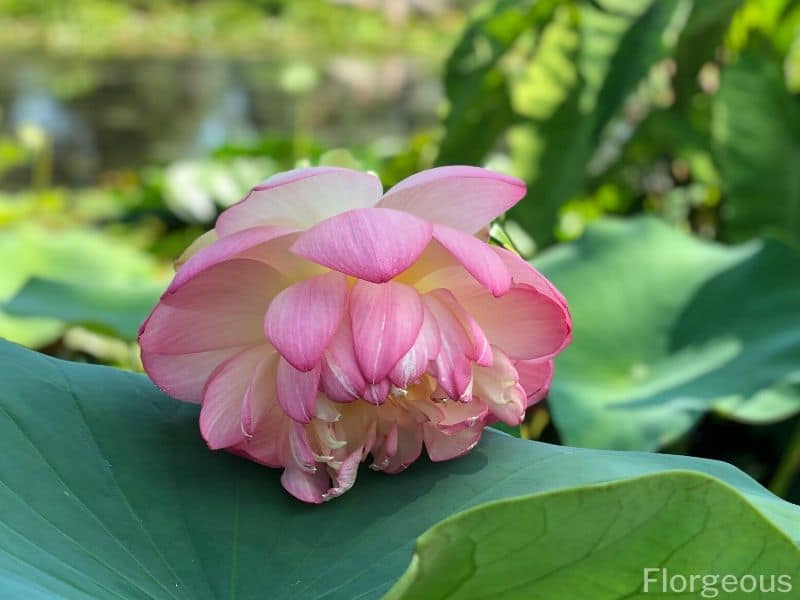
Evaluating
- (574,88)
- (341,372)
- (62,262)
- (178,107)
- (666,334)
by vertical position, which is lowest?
(178,107)

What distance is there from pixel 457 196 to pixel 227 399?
0.41 ft

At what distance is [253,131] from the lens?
4.95 metres

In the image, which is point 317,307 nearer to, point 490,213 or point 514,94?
point 490,213

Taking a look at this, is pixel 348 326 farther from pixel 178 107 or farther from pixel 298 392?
pixel 178 107

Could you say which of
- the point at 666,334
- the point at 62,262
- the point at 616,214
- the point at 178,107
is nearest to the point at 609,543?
the point at 666,334

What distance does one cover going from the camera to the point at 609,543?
0.30 meters

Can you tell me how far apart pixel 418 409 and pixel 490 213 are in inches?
3.4

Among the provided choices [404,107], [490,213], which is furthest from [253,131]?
[490,213]

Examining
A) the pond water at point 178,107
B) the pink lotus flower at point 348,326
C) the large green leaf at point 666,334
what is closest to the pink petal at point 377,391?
the pink lotus flower at point 348,326

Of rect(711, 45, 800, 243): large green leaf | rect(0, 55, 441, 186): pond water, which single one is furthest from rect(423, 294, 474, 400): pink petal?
rect(0, 55, 441, 186): pond water

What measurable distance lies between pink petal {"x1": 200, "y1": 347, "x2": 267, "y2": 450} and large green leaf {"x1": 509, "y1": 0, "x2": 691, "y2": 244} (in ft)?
2.70

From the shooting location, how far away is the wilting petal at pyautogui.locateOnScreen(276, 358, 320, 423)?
1.17ft

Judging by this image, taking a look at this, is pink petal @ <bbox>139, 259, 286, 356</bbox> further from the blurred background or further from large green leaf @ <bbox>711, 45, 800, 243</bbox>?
large green leaf @ <bbox>711, 45, 800, 243</bbox>

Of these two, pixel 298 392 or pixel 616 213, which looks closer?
pixel 298 392
